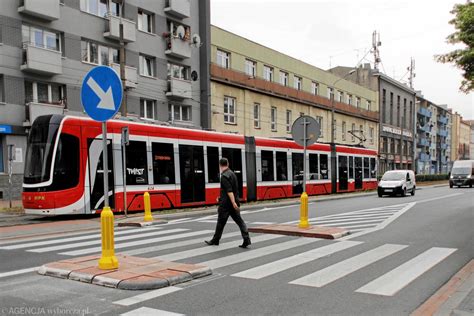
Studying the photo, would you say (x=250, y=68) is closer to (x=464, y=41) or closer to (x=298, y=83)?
(x=298, y=83)

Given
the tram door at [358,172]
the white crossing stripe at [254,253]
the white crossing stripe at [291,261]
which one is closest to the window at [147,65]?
the tram door at [358,172]

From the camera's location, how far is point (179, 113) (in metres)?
33.1

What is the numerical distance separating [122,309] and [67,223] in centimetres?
956

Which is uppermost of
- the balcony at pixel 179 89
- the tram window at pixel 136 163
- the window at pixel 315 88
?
the window at pixel 315 88

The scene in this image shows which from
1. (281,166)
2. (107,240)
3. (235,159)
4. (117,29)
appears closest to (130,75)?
(117,29)

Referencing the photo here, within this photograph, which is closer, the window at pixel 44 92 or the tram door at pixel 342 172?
the window at pixel 44 92

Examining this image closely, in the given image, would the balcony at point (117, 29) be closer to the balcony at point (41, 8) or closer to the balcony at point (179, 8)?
→ the balcony at point (41, 8)

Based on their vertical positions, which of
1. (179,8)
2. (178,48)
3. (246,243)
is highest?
(179,8)

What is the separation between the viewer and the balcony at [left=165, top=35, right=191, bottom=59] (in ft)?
104

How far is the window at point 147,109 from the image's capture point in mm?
30188

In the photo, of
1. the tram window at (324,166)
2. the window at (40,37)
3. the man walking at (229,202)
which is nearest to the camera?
the man walking at (229,202)

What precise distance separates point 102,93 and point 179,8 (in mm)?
27302

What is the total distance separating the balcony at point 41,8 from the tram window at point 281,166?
45.5 feet

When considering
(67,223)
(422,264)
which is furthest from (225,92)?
(422,264)
